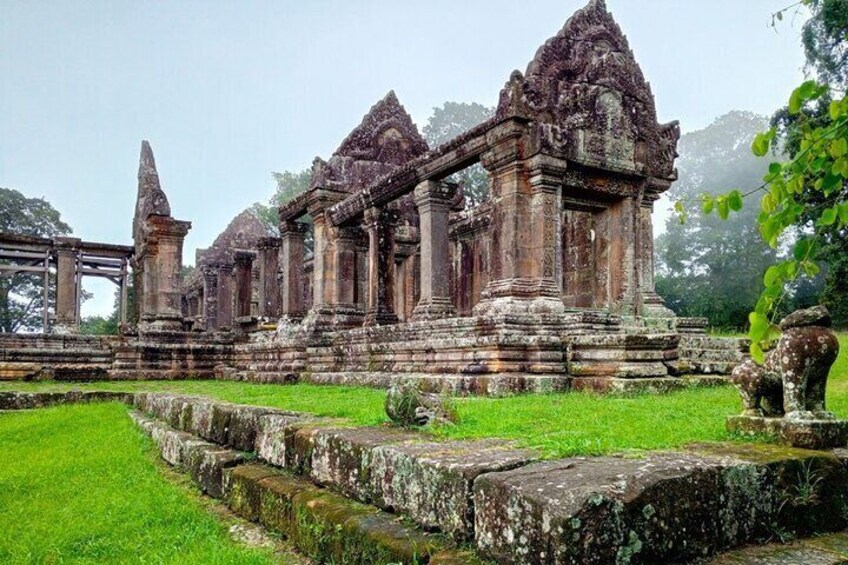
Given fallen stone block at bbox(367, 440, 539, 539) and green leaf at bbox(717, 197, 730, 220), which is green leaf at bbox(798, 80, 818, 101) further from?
fallen stone block at bbox(367, 440, 539, 539)

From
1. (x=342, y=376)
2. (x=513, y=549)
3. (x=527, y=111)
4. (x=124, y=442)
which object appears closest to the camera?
(x=513, y=549)

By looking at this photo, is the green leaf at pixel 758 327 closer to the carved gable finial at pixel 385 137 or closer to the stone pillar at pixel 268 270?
the carved gable finial at pixel 385 137

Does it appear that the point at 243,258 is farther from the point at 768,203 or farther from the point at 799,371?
the point at 768,203

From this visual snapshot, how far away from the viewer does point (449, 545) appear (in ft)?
8.87

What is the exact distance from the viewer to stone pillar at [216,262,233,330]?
27.0 metres

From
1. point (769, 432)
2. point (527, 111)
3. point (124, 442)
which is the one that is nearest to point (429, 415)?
point (769, 432)

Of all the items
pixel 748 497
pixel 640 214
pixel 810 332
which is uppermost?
pixel 640 214

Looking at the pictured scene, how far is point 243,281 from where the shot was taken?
2541 centimetres

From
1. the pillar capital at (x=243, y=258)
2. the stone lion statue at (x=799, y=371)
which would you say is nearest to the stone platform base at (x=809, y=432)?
the stone lion statue at (x=799, y=371)

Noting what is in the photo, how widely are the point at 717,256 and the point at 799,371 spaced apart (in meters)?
41.7

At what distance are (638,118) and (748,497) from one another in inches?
357

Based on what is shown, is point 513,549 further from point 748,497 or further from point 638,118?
point 638,118

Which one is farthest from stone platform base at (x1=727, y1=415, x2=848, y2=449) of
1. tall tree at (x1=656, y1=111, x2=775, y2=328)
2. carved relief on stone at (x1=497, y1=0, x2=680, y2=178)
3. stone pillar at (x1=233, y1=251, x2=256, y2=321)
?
tall tree at (x1=656, y1=111, x2=775, y2=328)

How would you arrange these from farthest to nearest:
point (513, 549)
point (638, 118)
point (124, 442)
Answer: point (638, 118)
point (124, 442)
point (513, 549)
